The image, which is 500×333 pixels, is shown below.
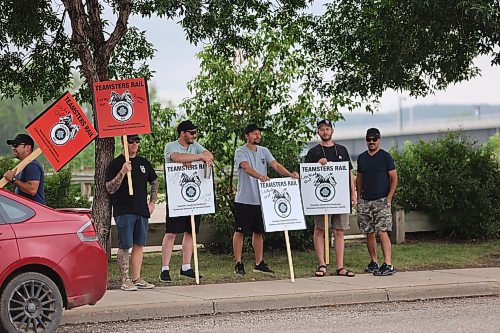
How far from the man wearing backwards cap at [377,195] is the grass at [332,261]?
23.9 inches

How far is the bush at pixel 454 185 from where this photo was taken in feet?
54.3

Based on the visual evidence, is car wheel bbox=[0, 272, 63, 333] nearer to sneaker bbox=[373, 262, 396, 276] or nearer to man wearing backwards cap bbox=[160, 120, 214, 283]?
man wearing backwards cap bbox=[160, 120, 214, 283]

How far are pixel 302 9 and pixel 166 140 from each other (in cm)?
322

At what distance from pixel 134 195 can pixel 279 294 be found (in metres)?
2.14

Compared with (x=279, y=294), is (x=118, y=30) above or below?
above

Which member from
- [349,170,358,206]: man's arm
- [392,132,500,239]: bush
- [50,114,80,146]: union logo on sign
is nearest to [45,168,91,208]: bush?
[50,114,80,146]: union logo on sign

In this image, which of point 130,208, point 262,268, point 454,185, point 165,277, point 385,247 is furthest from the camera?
point 454,185

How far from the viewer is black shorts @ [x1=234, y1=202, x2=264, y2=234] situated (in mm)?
12695

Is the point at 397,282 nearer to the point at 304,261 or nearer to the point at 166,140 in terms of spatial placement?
the point at 304,261

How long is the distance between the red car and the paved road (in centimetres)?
73

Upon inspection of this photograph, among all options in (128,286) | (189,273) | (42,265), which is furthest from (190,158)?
(42,265)

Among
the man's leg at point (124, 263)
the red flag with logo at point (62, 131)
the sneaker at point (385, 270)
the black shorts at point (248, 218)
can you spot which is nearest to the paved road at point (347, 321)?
the man's leg at point (124, 263)

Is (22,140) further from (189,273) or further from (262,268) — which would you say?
(262,268)

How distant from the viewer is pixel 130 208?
11.4 m
